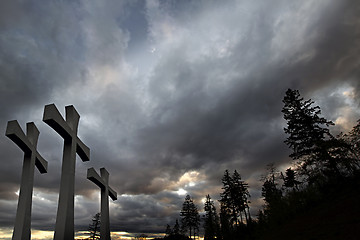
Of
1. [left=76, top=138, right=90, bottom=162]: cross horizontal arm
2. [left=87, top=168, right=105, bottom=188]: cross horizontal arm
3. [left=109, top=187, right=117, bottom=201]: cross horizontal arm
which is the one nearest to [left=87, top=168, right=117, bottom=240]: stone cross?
[left=87, top=168, right=105, bottom=188]: cross horizontal arm

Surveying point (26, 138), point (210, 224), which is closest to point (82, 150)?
point (26, 138)

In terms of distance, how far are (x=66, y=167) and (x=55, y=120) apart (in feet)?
9.02

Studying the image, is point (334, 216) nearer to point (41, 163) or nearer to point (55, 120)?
point (55, 120)

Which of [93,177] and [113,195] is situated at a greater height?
[93,177]

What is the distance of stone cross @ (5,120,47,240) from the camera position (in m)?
11.0

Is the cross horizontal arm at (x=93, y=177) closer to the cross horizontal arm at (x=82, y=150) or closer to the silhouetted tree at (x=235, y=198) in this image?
the cross horizontal arm at (x=82, y=150)

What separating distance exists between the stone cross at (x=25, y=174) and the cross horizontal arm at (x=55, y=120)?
2586mm

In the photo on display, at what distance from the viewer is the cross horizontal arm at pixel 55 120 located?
371 inches

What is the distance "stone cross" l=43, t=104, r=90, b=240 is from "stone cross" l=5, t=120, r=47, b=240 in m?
2.49

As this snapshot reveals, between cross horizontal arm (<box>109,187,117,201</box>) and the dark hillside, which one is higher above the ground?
cross horizontal arm (<box>109,187,117,201</box>)

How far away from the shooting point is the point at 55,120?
980cm

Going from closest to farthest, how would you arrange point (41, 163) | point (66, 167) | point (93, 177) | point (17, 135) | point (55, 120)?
point (55, 120), point (66, 167), point (17, 135), point (41, 163), point (93, 177)

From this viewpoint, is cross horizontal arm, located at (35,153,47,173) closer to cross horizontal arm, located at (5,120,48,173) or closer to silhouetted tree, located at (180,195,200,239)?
cross horizontal arm, located at (5,120,48,173)

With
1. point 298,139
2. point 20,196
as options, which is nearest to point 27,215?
point 20,196
